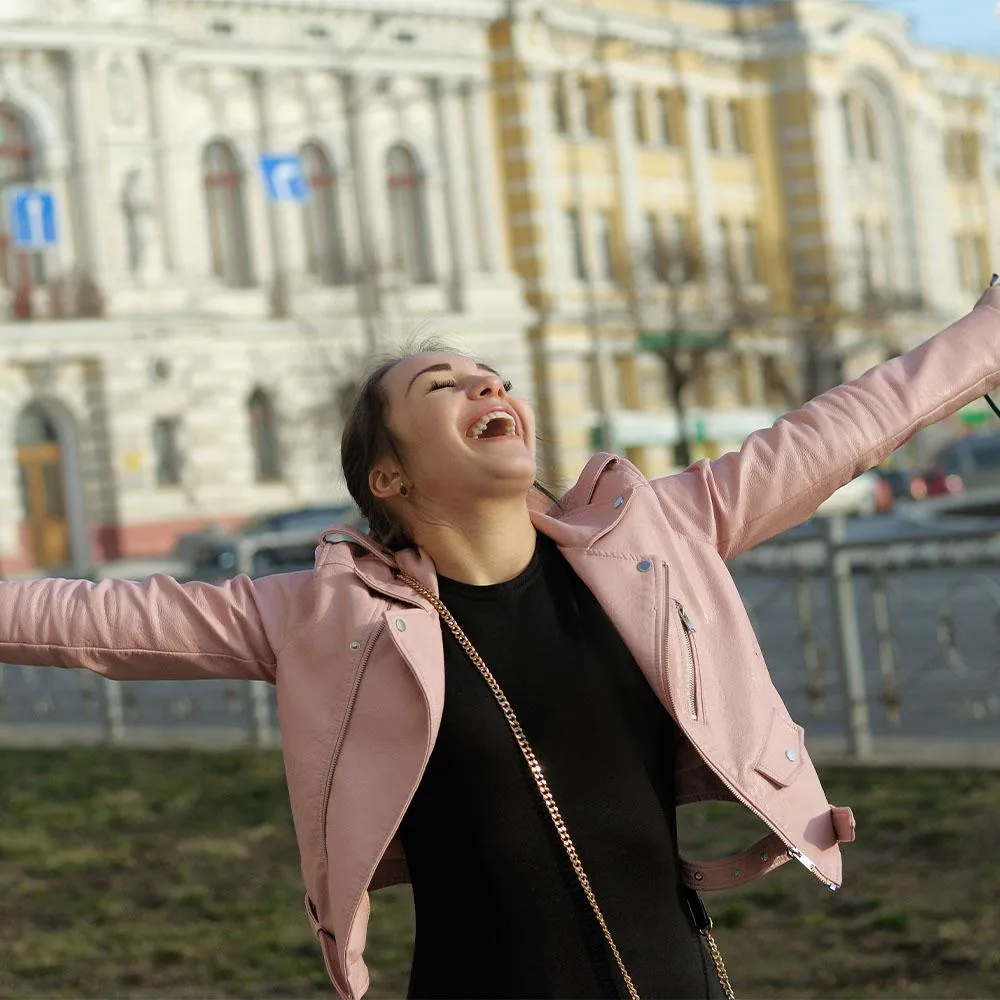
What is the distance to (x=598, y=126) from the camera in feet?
167

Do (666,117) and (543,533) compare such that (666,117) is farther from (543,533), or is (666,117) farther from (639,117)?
(543,533)

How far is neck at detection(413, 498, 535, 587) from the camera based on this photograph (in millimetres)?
3098

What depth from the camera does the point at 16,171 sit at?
39.9 meters

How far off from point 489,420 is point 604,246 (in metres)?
48.0

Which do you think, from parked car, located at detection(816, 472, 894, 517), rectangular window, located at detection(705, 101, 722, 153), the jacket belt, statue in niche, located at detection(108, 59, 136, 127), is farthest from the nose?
rectangular window, located at detection(705, 101, 722, 153)

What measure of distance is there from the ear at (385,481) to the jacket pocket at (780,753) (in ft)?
2.21

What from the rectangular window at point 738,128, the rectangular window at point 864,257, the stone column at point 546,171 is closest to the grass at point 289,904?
the stone column at point 546,171

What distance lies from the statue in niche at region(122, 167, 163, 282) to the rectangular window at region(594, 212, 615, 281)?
43.3ft

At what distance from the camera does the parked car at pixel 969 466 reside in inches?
1398

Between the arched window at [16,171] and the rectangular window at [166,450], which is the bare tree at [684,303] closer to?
the rectangular window at [166,450]

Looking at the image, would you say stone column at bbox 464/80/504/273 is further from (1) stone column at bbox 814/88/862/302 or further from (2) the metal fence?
(2) the metal fence

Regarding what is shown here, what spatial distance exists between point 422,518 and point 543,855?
554 mm

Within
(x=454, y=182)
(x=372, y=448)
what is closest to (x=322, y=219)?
(x=454, y=182)

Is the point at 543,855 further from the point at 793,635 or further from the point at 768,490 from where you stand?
the point at 793,635
